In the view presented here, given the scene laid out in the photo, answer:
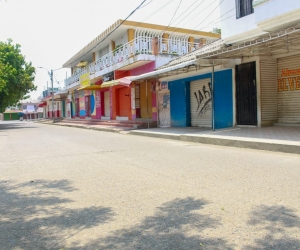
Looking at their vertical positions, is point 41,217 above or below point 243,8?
below

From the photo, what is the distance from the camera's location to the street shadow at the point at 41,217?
312 cm

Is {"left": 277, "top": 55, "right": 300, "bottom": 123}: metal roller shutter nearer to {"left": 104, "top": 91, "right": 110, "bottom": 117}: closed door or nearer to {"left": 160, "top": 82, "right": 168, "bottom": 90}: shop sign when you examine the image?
{"left": 160, "top": 82, "right": 168, "bottom": 90}: shop sign

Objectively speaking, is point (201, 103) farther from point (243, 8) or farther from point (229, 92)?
point (243, 8)

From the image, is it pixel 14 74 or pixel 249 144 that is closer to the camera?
pixel 249 144

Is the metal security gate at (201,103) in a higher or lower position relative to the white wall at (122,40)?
lower

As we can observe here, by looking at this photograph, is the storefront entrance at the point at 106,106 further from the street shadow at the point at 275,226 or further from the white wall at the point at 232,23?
the street shadow at the point at 275,226

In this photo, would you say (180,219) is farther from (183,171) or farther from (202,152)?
(202,152)

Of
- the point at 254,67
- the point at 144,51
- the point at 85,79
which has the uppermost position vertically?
the point at 144,51

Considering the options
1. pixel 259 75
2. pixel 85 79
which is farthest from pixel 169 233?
pixel 85 79

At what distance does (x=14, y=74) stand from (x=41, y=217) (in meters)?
27.7

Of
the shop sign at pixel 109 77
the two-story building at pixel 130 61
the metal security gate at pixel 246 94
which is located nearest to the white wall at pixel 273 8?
the metal security gate at pixel 246 94

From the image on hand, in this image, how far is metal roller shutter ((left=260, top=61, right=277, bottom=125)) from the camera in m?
12.5

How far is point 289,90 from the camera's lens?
486 inches

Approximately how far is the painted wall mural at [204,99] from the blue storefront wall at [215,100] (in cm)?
60
